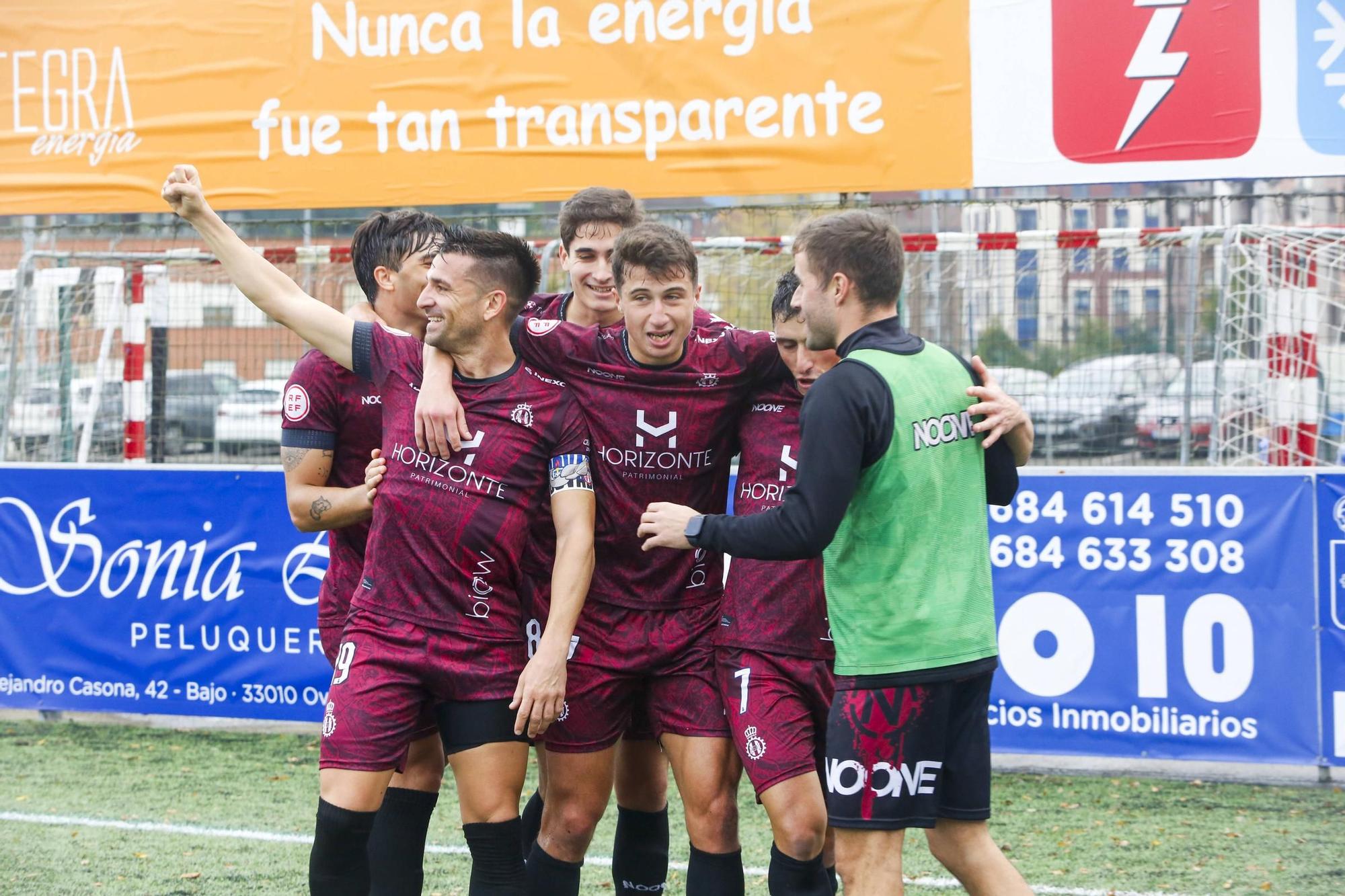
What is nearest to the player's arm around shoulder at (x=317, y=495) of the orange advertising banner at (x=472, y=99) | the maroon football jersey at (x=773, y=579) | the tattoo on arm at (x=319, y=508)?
the tattoo on arm at (x=319, y=508)

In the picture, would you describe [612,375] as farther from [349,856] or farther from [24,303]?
[24,303]

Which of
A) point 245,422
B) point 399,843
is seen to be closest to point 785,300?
point 399,843

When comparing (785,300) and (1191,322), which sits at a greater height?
(1191,322)

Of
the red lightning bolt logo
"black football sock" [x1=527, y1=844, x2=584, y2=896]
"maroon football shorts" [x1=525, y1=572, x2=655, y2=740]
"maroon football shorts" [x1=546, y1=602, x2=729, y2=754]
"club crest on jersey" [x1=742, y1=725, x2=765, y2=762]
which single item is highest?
the red lightning bolt logo

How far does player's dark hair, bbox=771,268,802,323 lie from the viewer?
4.18 m

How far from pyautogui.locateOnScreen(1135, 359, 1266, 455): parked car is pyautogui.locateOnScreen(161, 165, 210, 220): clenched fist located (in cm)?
601

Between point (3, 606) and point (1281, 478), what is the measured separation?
22.6 feet

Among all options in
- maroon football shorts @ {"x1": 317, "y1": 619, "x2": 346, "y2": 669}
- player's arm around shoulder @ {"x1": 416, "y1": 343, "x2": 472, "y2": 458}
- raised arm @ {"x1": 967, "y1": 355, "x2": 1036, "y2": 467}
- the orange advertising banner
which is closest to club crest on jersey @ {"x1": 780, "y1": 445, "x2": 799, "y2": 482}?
raised arm @ {"x1": 967, "y1": 355, "x2": 1036, "y2": 467}

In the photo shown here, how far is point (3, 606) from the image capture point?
8.33 metres

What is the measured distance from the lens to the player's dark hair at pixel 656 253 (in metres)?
4.07

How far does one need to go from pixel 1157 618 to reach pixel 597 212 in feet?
12.0

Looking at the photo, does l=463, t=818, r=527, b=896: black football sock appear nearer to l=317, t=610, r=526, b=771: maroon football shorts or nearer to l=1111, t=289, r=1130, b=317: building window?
l=317, t=610, r=526, b=771: maroon football shorts

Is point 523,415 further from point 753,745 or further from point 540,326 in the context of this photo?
point 753,745

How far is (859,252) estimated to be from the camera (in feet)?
11.9
